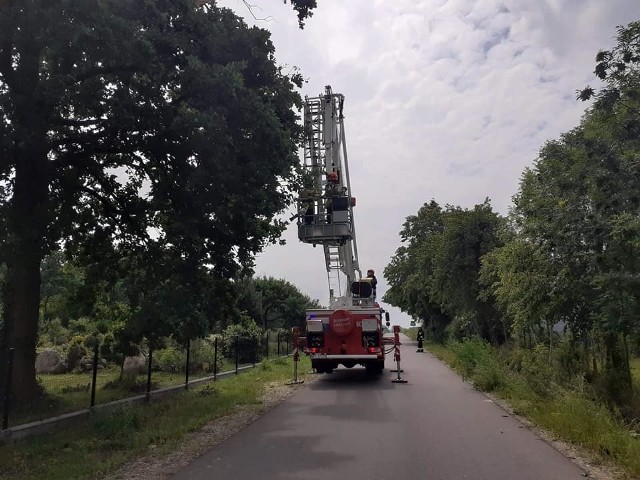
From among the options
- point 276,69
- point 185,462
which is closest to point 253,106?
point 276,69

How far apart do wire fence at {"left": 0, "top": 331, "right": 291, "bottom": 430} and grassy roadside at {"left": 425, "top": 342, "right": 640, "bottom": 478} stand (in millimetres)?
8715

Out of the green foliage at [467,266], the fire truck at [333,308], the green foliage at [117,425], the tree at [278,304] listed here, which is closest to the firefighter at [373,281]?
the fire truck at [333,308]

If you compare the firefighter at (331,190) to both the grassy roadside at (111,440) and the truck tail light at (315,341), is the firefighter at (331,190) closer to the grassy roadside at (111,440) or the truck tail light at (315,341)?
the truck tail light at (315,341)

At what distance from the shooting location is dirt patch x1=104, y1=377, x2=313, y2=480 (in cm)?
742

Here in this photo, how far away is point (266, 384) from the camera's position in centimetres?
1833

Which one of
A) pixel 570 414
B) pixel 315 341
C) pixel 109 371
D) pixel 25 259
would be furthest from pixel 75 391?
pixel 570 414

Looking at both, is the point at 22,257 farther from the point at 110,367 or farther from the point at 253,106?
the point at 110,367

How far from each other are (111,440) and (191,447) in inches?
61.1

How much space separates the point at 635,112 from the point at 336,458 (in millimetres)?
9400

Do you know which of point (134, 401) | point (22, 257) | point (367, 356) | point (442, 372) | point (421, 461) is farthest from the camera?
point (442, 372)

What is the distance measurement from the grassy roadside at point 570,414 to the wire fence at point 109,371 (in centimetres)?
872

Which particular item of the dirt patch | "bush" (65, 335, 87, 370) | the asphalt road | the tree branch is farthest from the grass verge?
the tree branch

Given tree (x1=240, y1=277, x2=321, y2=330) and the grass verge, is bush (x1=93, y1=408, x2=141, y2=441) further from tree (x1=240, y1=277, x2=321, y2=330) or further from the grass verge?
tree (x1=240, y1=277, x2=321, y2=330)

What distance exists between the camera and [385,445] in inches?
345
